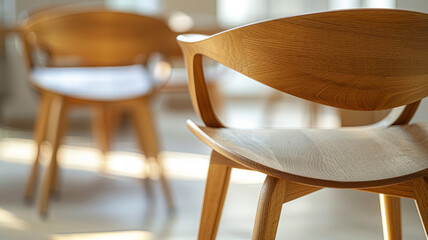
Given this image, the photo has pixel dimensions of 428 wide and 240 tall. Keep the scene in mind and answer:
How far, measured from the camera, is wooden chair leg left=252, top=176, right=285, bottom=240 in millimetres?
897

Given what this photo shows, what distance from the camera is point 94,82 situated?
7.02ft

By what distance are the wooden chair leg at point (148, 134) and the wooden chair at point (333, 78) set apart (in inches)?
41.5

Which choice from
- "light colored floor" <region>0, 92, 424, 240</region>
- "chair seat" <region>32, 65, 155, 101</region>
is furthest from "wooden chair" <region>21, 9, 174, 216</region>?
"light colored floor" <region>0, 92, 424, 240</region>

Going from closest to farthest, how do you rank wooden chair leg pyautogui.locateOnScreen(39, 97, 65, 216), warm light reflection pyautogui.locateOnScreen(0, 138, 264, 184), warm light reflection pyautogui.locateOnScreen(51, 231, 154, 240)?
warm light reflection pyautogui.locateOnScreen(51, 231, 154, 240)
wooden chair leg pyautogui.locateOnScreen(39, 97, 65, 216)
warm light reflection pyautogui.locateOnScreen(0, 138, 264, 184)

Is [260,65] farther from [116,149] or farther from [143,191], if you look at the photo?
[116,149]

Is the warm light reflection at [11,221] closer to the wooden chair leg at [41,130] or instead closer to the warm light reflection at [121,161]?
the wooden chair leg at [41,130]

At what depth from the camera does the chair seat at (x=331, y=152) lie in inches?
34.7

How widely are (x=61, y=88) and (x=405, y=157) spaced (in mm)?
1341

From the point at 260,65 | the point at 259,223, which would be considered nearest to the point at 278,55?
the point at 260,65

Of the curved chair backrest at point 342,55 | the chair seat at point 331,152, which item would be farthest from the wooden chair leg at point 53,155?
the curved chair backrest at point 342,55

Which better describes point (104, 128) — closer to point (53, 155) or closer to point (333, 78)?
point (53, 155)

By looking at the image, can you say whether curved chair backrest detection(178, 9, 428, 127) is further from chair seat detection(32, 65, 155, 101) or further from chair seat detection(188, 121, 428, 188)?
chair seat detection(32, 65, 155, 101)

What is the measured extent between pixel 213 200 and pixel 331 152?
0.82 feet

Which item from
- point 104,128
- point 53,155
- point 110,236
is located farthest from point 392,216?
point 104,128
